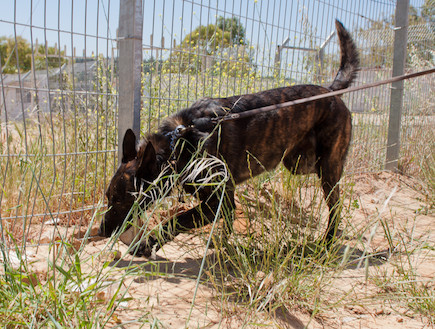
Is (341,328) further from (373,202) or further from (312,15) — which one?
(312,15)

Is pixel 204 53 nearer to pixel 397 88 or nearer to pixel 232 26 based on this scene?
pixel 232 26

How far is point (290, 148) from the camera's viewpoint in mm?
3439

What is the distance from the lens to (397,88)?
622cm

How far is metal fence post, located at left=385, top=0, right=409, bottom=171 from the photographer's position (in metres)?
6.09

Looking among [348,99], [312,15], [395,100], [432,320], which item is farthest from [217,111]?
[395,100]

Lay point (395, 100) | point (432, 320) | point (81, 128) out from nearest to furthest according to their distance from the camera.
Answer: point (432, 320) → point (81, 128) → point (395, 100)

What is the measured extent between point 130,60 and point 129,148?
0.77 m

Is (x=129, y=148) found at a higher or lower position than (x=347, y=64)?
lower

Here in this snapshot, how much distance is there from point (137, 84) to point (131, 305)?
1.72 metres

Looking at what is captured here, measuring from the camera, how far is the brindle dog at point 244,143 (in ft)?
8.90

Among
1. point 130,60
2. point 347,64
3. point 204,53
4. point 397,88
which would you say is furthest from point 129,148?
point 397,88

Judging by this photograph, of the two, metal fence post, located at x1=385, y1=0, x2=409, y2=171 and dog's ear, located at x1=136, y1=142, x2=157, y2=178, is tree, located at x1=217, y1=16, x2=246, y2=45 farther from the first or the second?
metal fence post, located at x1=385, y1=0, x2=409, y2=171

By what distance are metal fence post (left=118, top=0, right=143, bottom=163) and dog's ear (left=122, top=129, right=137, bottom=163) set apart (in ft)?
1.42

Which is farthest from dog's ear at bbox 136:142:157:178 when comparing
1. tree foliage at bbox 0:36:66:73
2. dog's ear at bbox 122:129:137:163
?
tree foliage at bbox 0:36:66:73
